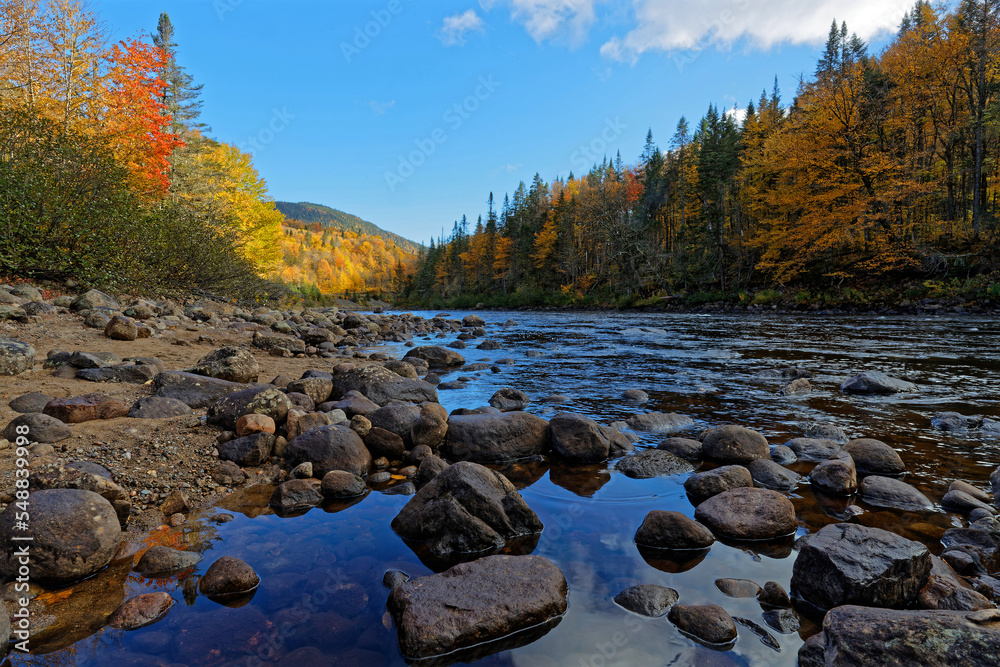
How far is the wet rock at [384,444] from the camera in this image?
4660 mm

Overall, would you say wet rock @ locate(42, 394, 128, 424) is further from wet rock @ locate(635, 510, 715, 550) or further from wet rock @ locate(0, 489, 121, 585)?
wet rock @ locate(635, 510, 715, 550)

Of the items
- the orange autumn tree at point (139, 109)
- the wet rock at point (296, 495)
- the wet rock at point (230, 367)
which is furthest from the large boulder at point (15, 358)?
the orange autumn tree at point (139, 109)

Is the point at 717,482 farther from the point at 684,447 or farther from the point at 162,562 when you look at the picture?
the point at 162,562

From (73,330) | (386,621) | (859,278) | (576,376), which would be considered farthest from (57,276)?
(859,278)

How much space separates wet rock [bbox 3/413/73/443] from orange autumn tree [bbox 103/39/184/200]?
684 inches

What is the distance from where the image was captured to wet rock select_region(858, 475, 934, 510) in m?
3.40

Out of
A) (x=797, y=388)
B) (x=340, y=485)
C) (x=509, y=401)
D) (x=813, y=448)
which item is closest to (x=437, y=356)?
(x=509, y=401)

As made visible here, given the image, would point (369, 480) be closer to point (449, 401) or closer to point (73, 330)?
point (449, 401)

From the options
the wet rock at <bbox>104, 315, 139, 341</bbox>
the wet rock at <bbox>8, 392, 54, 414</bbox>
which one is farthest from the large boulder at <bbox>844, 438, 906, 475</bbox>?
the wet rock at <bbox>104, 315, 139, 341</bbox>

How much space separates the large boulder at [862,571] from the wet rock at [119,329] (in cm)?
1035

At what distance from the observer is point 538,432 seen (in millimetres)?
4930

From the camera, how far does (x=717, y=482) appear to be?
12.2 ft

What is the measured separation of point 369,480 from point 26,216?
34.0 feet

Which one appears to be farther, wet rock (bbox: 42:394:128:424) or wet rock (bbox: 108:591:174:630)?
wet rock (bbox: 42:394:128:424)
